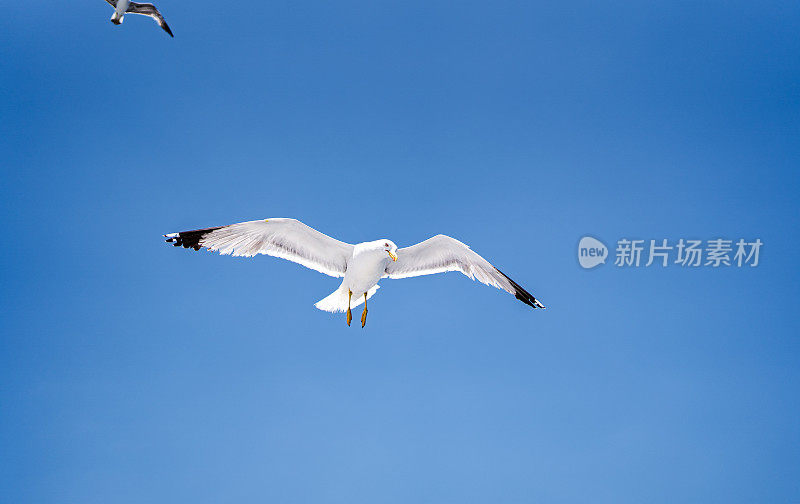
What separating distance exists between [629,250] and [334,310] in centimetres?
430

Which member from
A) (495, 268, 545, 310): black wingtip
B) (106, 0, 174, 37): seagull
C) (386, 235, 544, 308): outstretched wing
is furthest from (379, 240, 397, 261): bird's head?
(106, 0, 174, 37): seagull

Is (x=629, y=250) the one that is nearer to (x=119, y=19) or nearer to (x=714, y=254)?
(x=714, y=254)

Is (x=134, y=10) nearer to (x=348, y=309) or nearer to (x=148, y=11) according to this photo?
(x=148, y=11)

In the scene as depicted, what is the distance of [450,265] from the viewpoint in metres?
8.02

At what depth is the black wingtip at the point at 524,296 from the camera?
25.6 feet

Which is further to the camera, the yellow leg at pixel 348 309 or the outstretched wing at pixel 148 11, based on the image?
the outstretched wing at pixel 148 11

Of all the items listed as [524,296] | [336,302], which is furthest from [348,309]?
[524,296]

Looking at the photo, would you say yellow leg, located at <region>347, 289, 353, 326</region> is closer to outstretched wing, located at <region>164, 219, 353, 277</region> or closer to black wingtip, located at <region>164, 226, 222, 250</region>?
outstretched wing, located at <region>164, 219, 353, 277</region>

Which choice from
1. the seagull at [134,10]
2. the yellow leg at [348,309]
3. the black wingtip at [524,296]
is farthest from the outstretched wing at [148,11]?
the black wingtip at [524,296]

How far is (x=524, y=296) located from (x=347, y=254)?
2.44 m

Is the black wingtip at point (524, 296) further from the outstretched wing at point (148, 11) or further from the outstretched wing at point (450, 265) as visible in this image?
the outstretched wing at point (148, 11)

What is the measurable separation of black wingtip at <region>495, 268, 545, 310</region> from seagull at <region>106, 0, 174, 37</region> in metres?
7.20

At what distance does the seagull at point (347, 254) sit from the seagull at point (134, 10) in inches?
173

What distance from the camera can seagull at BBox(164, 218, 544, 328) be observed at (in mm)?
7273
